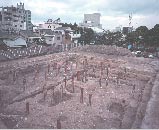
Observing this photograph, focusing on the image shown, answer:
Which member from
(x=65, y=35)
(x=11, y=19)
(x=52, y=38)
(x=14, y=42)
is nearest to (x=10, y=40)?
(x=14, y=42)

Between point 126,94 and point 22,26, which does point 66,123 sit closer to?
point 126,94

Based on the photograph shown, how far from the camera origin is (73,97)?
24.0 metres

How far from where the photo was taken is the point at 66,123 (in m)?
18.1

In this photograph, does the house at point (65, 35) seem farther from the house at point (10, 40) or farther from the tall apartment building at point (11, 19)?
the house at point (10, 40)

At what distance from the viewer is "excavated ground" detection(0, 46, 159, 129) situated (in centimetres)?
1850

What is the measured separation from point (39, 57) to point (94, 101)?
2438 centimetres

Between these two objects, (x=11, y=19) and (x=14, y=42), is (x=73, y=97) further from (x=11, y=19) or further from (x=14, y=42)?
(x=11, y=19)

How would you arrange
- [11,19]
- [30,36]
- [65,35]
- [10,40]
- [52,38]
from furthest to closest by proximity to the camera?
[11,19]
[65,35]
[52,38]
[30,36]
[10,40]

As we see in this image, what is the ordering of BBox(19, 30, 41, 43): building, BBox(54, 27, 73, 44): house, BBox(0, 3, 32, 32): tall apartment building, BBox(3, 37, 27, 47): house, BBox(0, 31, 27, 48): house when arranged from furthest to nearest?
1. BBox(0, 3, 32, 32): tall apartment building
2. BBox(54, 27, 73, 44): house
3. BBox(19, 30, 41, 43): building
4. BBox(3, 37, 27, 47): house
5. BBox(0, 31, 27, 48): house

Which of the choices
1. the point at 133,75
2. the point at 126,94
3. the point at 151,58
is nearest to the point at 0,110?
the point at 126,94

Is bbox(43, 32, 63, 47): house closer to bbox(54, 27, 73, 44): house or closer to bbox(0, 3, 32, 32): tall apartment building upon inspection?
bbox(54, 27, 73, 44): house

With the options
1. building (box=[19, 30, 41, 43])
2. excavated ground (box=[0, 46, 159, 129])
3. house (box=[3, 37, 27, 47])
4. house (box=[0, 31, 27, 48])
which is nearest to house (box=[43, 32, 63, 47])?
building (box=[19, 30, 41, 43])

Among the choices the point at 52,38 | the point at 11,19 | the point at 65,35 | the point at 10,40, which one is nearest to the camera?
the point at 10,40

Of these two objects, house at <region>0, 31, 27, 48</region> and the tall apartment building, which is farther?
the tall apartment building
